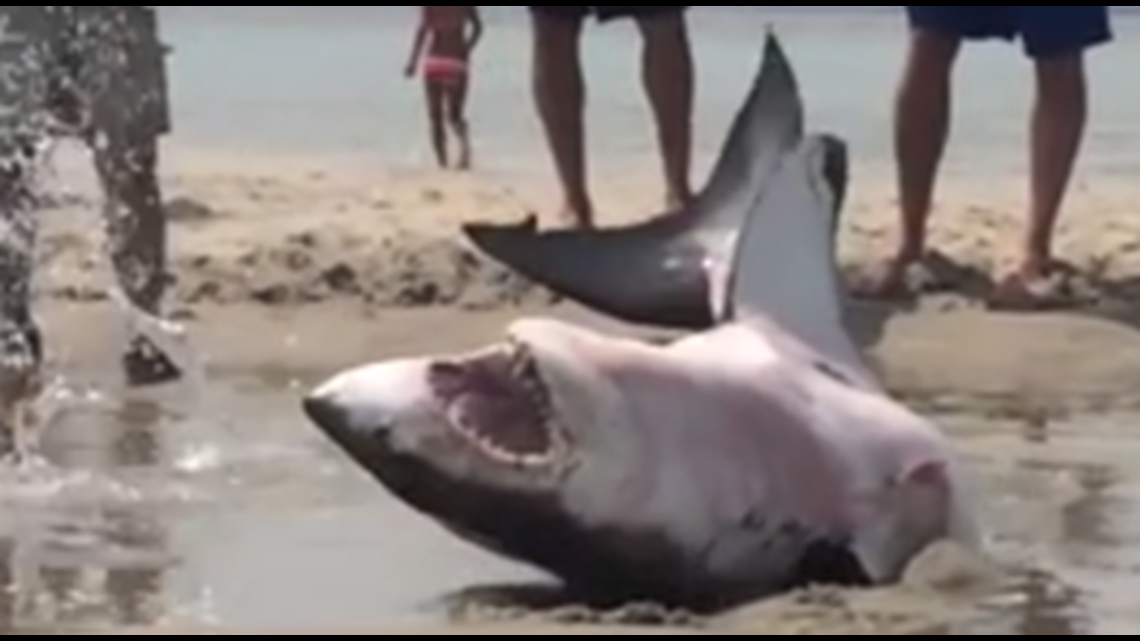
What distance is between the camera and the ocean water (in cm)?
1473

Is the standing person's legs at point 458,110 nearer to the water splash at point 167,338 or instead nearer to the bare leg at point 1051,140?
the bare leg at point 1051,140

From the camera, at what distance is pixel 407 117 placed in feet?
55.9

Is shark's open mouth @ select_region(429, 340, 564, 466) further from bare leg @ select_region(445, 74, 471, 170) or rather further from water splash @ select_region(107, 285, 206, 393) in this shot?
bare leg @ select_region(445, 74, 471, 170)

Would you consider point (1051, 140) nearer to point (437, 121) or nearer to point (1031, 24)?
point (1031, 24)

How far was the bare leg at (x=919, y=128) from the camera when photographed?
8547 mm

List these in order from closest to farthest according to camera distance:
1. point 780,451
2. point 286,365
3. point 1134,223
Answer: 1. point 780,451
2. point 286,365
3. point 1134,223

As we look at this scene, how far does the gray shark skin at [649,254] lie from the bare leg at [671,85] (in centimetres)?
347

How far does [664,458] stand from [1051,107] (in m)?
3.84

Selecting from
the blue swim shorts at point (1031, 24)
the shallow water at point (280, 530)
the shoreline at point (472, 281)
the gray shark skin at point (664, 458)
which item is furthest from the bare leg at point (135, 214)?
the gray shark skin at point (664, 458)

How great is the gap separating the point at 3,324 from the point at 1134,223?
4.01 meters

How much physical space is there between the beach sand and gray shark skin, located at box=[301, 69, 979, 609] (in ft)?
6.20

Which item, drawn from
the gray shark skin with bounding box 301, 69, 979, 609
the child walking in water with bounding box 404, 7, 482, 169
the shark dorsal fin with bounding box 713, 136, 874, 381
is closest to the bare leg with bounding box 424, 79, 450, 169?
the child walking in water with bounding box 404, 7, 482, 169

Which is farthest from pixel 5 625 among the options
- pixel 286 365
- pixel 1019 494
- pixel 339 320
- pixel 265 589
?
pixel 339 320

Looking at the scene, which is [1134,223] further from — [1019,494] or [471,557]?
[471,557]
